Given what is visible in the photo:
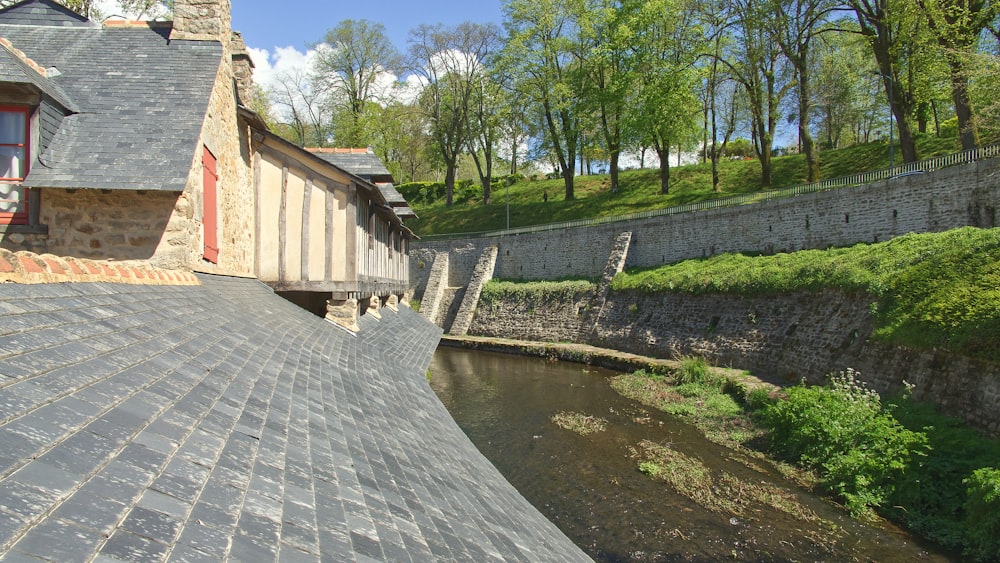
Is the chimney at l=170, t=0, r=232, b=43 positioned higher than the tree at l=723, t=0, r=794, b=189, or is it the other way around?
the tree at l=723, t=0, r=794, b=189

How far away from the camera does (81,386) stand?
7.03 ft

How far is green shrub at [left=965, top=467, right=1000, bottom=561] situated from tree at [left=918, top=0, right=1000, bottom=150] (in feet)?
52.7

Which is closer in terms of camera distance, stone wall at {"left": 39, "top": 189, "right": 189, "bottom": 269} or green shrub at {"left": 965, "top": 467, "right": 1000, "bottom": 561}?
stone wall at {"left": 39, "top": 189, "right": 189, "bottom": 269}

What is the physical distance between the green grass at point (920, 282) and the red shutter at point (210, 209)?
1217 cm

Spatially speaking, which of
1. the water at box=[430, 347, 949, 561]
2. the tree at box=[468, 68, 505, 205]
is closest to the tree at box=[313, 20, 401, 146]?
the tree at box=[468, 68, 505, 205]

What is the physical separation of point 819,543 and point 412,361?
22.0 ft

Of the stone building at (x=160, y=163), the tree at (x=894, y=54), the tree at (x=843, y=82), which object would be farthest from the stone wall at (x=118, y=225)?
the tree at (x=843, y=82)

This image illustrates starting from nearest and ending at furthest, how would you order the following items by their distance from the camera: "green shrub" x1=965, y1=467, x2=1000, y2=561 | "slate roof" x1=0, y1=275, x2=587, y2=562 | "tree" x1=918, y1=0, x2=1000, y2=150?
1. "slate roof" x1=0, y1=275, x2=587, y2=562
2. "green shrub" x1=965, y1=467, x2=1000, y2=561
3. "tree" x1=918, y1=0, x2=1000, y2=150

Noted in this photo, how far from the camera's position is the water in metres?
7.95

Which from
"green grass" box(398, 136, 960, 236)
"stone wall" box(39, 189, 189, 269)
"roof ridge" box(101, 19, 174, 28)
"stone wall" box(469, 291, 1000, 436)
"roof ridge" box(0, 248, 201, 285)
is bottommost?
"stone wall" box(469, 291, 1000, 436)

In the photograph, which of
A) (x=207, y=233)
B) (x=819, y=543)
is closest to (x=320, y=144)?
(x=207, y=233)

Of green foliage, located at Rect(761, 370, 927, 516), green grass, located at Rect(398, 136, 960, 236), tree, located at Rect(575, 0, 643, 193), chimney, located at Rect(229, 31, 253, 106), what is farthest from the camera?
tree, located at Rect(575, 0, 643, 193)

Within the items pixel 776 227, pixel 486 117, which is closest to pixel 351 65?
pixel 486 117

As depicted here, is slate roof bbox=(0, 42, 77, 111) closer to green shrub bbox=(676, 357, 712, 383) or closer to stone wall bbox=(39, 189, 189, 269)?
stone wall bbox=(39, 189, 189, 269)
